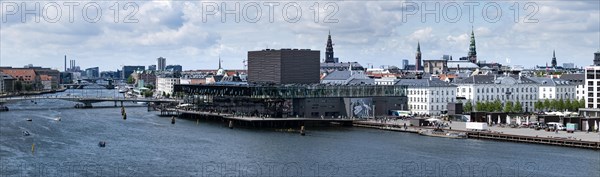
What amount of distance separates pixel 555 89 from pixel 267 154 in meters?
47.3

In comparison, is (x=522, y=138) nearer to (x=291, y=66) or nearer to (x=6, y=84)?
(x=291, y=66)

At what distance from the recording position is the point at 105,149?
4988cm

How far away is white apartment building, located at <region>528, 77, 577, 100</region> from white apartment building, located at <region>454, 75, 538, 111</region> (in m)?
0.72

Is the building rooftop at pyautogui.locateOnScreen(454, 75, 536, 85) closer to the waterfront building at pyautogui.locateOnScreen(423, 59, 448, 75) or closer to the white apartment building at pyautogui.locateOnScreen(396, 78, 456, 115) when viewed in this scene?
the white apartment building at pyautogui.locateOnScreen(396, 78, 456, 115)

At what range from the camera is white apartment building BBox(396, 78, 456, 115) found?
7844 cm

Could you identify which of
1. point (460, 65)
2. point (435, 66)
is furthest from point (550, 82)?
point (435, 66)

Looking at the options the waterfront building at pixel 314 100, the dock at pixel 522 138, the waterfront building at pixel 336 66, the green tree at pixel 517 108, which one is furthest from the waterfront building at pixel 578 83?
the waterfront building at pixel 336 66

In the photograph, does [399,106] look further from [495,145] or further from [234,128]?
[495,145]

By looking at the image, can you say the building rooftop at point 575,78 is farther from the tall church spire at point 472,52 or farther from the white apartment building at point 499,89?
the tall church spire at point 472,52

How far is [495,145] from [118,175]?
80.0ft

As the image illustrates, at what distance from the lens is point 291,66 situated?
102m

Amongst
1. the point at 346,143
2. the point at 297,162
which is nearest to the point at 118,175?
the point at 297,162

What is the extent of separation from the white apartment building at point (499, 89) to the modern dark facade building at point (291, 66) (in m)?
22.2

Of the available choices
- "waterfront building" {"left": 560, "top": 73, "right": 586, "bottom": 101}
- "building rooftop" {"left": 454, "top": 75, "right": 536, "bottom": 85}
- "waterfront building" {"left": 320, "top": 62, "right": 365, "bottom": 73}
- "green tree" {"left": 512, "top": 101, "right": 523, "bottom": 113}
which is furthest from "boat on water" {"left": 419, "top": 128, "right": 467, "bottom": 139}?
"waterfront building" {"left": 320, "top": 62, "right": 365, "bottom": 73}
